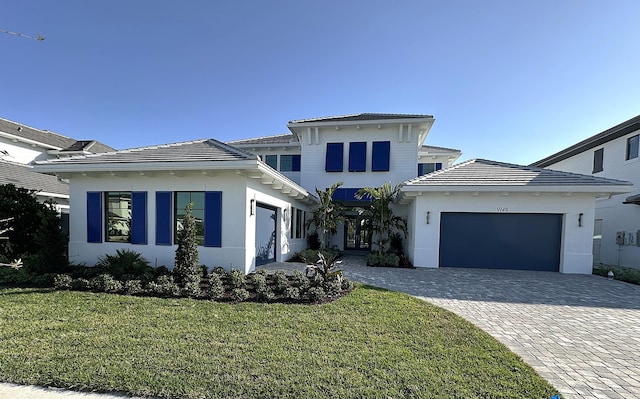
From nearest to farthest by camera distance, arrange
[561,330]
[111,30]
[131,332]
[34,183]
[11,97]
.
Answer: [131,332], [561,330], [111,30], [11,97], [34,183]

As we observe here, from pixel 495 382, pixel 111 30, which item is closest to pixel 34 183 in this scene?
pixel 111 30

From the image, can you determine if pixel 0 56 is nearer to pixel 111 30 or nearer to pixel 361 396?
pixel 111 30

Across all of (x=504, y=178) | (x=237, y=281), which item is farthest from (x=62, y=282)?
(x=504, y=178)

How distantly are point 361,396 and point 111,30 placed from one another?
13.3m

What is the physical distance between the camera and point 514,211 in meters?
10.1

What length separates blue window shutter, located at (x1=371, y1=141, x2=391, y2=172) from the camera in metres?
14.6

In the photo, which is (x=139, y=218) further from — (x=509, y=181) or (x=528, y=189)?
(x=528, y=189)

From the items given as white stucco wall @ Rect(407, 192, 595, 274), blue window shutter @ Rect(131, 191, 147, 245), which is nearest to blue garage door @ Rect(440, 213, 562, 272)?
white stucco wall @ Rect(407, 192, 595, 274)

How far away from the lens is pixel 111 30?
9328 mm

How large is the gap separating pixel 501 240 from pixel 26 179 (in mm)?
23012

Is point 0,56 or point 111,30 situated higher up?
point 111,30

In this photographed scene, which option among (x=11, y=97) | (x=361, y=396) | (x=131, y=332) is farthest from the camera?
(x=11, y=97)

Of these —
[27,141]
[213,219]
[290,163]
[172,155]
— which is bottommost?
[213,219]

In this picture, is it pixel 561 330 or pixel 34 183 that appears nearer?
pixel 561 330
